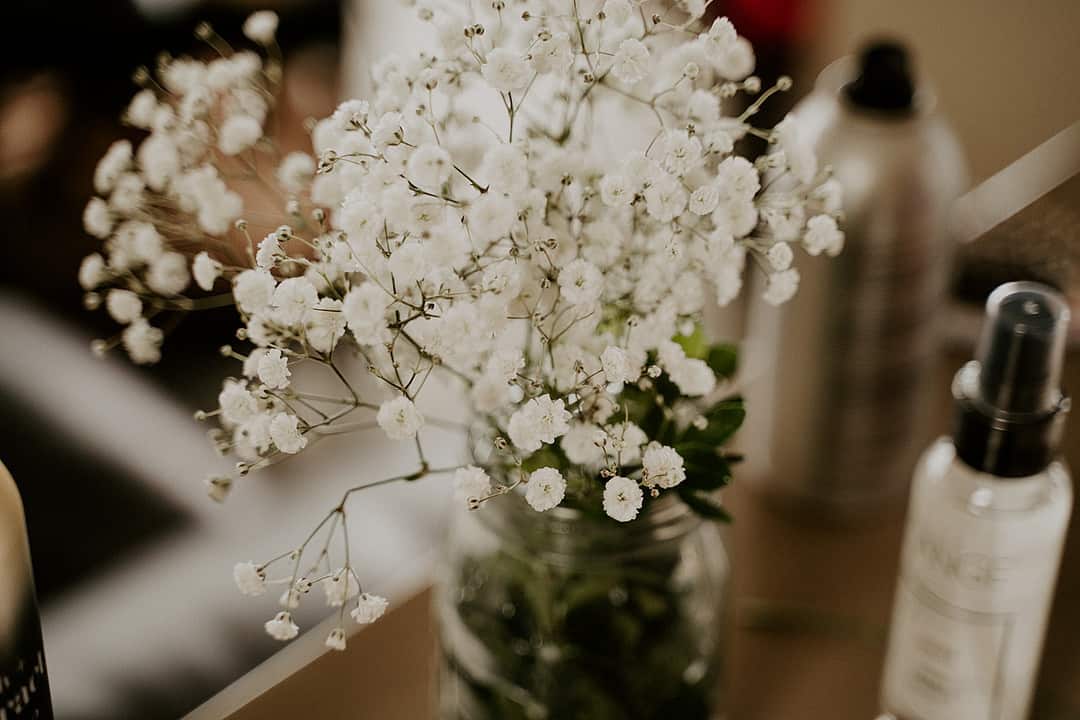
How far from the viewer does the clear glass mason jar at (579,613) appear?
522 mm

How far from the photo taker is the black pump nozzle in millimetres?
681

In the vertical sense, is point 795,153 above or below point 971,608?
above

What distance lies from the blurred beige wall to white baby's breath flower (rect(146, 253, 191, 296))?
1.18 meters

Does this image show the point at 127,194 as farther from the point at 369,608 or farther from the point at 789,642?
the point at 789,642

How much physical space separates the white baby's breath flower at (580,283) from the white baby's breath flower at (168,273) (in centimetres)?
20

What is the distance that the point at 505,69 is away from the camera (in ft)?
1.33

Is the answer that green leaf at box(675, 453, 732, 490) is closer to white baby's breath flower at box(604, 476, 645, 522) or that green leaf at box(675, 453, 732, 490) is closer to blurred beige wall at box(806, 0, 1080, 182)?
white baby's breath flower at box(604, 476, 645, 522)

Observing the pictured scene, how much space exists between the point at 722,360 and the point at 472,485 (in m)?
0.16

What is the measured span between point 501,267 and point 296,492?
0.91m

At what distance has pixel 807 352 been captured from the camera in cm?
73

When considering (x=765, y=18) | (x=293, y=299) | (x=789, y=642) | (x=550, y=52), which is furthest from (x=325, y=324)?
(x=765, y=18)

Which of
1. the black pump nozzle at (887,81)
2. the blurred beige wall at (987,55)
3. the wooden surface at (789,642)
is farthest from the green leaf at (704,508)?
the blurred beige wall at (987,55)

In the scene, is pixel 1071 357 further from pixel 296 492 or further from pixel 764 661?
pixel 296 492

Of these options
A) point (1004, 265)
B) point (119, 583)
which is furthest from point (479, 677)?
point (119, 583)
